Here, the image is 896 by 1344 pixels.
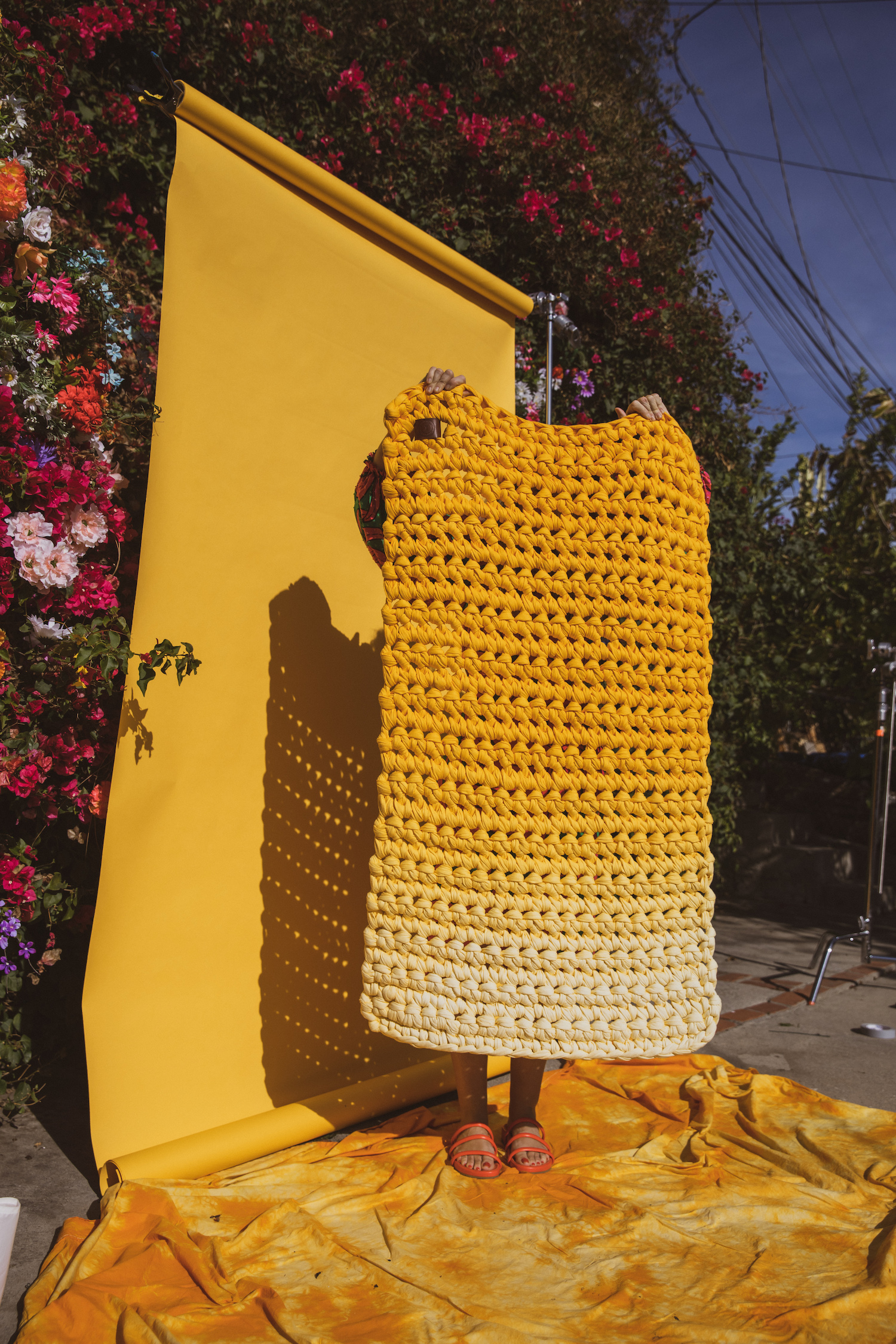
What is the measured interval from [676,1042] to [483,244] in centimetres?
278

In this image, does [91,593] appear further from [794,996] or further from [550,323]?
[794,996]

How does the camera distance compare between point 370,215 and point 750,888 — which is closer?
point 370,215

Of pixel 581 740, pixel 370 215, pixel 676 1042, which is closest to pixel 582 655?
pixel 581 740

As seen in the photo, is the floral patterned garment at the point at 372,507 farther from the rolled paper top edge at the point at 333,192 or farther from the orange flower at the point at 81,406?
the rolled paper top edge at the point at 333,192

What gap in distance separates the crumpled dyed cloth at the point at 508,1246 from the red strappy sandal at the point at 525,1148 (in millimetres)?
24

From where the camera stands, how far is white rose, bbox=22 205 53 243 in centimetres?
176

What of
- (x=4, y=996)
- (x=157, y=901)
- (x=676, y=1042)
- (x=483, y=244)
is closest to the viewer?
Result: (x=676, y=1042)

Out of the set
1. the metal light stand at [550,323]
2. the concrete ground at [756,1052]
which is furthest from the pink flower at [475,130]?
the concrete ground at [756,1052]

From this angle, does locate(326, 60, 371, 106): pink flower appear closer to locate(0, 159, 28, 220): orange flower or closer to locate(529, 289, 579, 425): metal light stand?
locate(529, 289, 579, 425): metal light stand

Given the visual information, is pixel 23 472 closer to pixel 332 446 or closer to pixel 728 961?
pixel 332 446

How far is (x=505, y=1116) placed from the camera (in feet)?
6.87

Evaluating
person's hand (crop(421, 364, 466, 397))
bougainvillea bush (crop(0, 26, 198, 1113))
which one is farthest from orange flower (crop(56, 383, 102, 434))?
person's hand (crop(421, 364, 466, 397))

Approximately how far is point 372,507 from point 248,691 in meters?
0.50

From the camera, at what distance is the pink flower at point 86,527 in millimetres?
1794
